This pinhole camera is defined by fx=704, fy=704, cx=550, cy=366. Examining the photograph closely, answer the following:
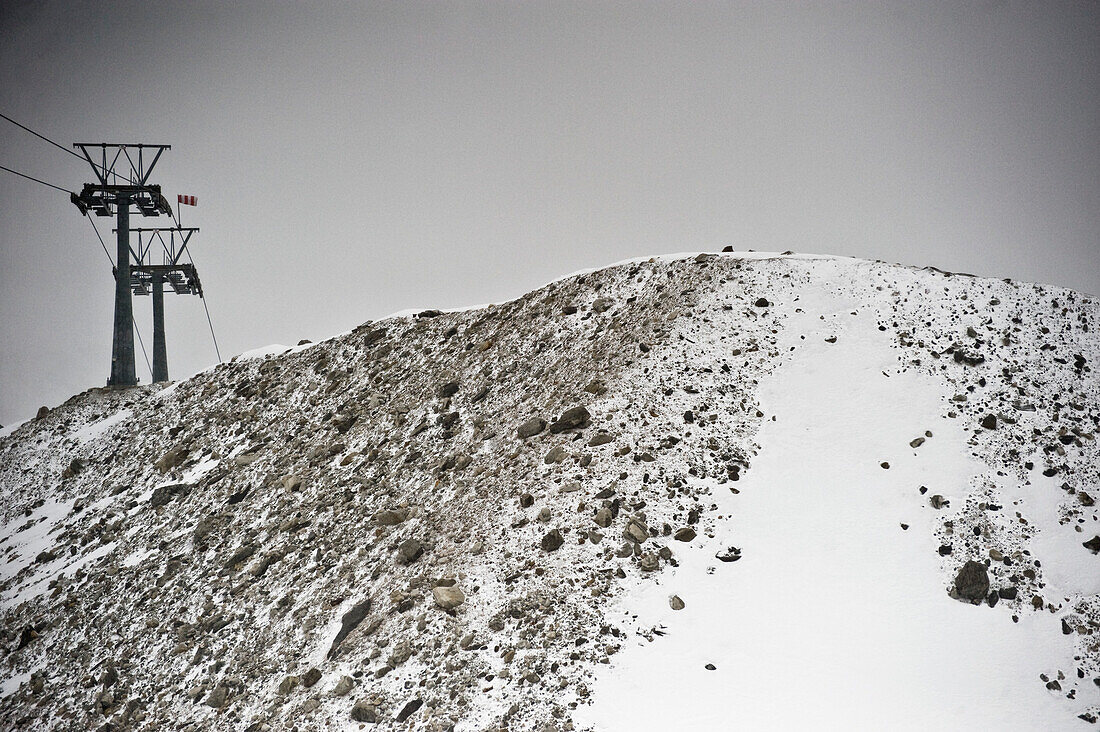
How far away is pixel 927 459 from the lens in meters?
13.8

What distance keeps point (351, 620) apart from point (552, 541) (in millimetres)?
3880

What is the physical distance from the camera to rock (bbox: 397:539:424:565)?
1351 cm

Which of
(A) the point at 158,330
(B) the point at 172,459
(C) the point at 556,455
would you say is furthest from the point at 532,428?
(A) the point at 158,330

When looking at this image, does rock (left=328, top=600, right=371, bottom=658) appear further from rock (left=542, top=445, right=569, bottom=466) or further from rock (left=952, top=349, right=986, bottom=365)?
rock (left=952, top=349, right=986, bottom=365)

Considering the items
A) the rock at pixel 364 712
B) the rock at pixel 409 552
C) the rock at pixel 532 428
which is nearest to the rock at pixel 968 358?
the rock at pixel 532 428

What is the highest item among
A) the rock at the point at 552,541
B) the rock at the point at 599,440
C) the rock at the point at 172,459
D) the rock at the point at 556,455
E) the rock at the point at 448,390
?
the rock at the point at 448,390

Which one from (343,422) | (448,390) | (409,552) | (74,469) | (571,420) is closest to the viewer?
(409,552)

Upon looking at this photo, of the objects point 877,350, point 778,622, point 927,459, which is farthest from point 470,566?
point 877,350

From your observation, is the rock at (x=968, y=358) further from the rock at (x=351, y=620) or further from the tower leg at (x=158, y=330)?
the tower leg at (x=158, y=330)

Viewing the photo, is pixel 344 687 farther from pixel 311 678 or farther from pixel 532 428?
pixel 532 428

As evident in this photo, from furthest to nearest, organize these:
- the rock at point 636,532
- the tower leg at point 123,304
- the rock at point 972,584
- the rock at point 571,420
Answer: the tower leg at point 123,304, the rock at point 571,420, the rock at point 636,532, the rock at point 972,584

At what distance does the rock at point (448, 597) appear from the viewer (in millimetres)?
11883

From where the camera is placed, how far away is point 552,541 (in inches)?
490

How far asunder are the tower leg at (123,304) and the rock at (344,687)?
2466cm
